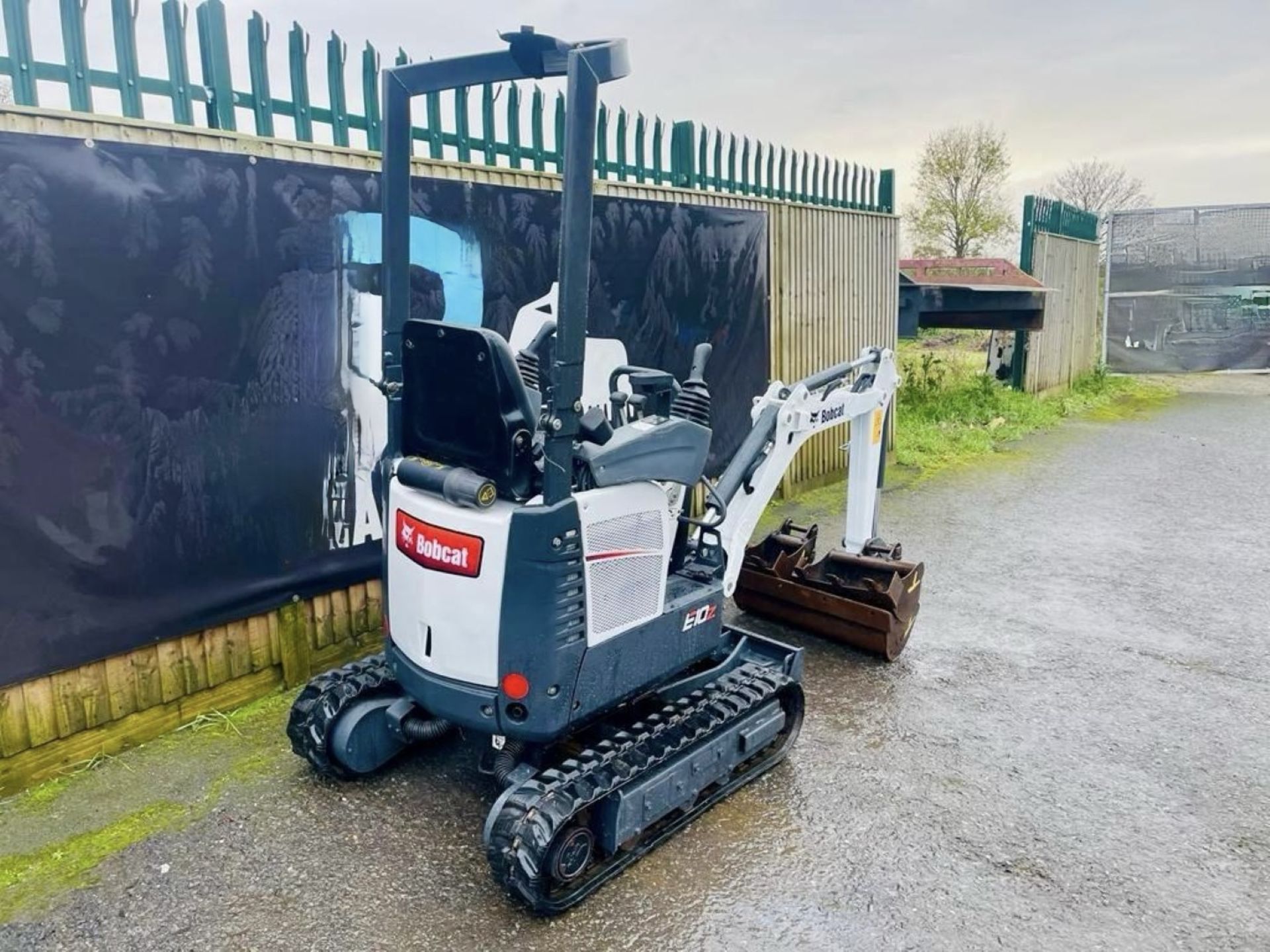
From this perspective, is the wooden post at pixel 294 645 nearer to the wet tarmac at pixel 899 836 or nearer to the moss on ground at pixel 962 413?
the wet tarmac at pixel 899 836

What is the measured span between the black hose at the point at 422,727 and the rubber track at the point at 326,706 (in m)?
0.17

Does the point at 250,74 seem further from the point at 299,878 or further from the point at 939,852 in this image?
the point at 939,852

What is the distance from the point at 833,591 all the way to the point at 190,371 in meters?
3.14

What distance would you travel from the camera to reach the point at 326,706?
11.0 ft

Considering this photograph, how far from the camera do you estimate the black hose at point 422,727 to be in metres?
3.39

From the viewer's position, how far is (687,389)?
3.31 metres

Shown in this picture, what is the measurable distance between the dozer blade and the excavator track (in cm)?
113

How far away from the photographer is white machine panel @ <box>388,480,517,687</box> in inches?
108

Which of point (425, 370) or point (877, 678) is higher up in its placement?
point (425, 370)

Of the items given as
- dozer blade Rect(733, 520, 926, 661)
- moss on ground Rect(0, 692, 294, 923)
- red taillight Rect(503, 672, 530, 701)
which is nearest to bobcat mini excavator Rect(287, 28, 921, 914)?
red taillight Rect(503, 672, 530, 701)

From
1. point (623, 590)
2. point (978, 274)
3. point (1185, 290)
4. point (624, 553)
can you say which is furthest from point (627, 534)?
point (1185, 290)

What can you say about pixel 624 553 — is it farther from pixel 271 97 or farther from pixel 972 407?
pixel 972 407

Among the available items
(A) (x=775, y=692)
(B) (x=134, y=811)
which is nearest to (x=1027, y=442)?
(A) (x=775, y=692)

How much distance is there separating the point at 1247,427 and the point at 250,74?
37.3ft
